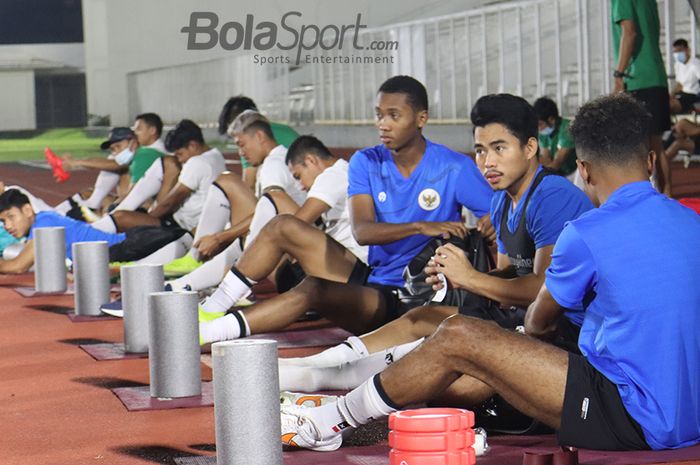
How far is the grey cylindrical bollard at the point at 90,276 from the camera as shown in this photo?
25.5 ft

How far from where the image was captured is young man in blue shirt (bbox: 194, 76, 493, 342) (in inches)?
238

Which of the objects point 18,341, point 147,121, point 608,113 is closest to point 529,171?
point 608,113

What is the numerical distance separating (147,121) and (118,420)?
22.2 ft

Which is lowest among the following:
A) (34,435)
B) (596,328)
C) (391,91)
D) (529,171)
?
(34,435)

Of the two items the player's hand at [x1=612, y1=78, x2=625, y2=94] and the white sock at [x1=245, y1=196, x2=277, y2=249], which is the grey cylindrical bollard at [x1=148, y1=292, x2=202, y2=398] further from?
the player's hand at [x1=612, y1=78, x2=625, y2=94]

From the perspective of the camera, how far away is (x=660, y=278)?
3.76 m

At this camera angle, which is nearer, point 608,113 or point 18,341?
point 608,113

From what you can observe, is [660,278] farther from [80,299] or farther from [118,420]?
[80,299]

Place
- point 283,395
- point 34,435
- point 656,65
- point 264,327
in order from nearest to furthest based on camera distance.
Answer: point 283,395 < point 34,435 < point 264,327 < point 656,65

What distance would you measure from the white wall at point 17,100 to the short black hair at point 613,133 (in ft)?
96.5

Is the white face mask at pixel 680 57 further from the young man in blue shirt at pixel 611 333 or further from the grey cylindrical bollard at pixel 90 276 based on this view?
the young man in blue shirt at pixel 611 333

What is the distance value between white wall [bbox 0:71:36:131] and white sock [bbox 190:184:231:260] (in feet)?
79.0

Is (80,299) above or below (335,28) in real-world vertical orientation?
below

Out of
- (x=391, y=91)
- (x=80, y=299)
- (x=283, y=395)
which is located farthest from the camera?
(x=80, y=299)
